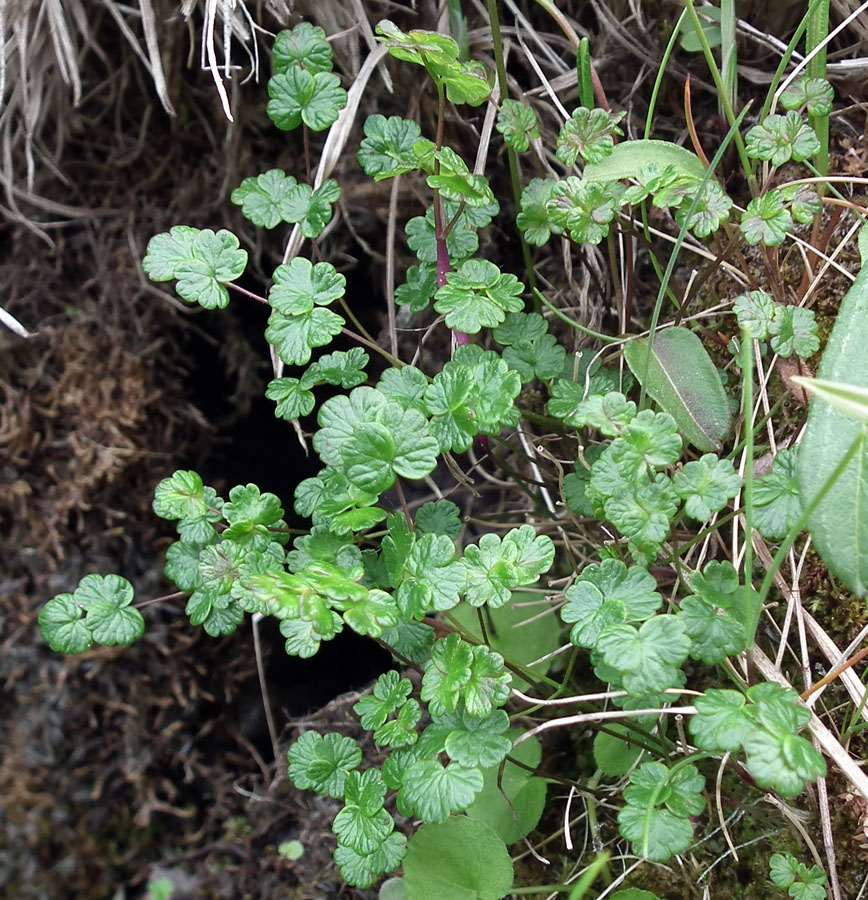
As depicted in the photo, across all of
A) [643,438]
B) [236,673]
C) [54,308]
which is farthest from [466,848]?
[54,308]

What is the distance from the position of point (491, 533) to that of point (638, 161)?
22.3 inches

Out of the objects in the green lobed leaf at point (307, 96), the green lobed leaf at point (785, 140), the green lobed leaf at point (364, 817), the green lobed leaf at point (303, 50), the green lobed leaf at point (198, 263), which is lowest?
the green lobed leaf at point (364, 817)

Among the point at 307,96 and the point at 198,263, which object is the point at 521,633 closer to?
the point at 198,263

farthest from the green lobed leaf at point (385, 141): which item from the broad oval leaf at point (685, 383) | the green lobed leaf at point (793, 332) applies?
the green lobed leaf at point (793, 332)

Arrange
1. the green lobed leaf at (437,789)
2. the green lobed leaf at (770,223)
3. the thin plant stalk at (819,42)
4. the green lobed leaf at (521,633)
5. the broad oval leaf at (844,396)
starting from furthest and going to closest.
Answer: the green lobed leaf at (521,633) < the thin plant stalk at (819,42) < the green lobed leaf at (770,223) < the green lobed leaf at (437,789) < the broad oval leaf at (844,396)

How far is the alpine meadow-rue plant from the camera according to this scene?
34.5 inches

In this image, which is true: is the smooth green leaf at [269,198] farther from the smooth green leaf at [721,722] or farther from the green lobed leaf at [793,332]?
the smooth green leaf at [721,722]

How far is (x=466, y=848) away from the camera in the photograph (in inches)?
40.0

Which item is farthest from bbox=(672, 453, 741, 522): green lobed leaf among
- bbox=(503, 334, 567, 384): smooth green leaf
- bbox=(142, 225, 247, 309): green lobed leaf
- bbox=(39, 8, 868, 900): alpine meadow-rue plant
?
bbox=(142, 225, 247, 309): green lobed leaf

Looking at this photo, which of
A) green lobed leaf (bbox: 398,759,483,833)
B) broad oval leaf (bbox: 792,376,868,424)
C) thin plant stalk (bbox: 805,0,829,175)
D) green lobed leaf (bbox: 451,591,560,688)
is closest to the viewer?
broad oval leaf (bbox: 792,376,868,424)

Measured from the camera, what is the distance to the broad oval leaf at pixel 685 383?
1106 mm

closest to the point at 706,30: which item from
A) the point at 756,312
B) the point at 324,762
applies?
the point at 756,312

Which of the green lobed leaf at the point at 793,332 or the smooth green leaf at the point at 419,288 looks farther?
the smooth green leaf at the point at 419,288

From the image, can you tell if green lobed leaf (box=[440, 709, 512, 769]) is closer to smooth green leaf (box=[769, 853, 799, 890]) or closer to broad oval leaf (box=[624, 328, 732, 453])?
smooth green leaf (box=[769, 853, 799, 890])
